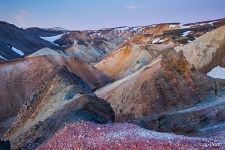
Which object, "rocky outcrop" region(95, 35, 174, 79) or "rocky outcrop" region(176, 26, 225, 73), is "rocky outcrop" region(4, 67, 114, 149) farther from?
"rocky outcrop" region(95, 35, 174, 79)

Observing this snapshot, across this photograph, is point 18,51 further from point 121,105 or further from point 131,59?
point 121,105

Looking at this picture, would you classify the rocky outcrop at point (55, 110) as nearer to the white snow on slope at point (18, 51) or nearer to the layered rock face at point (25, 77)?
the layered rock face at point (25, 77)

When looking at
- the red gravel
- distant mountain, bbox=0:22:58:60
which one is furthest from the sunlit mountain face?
distant mountain, bbox=0:22:58:60

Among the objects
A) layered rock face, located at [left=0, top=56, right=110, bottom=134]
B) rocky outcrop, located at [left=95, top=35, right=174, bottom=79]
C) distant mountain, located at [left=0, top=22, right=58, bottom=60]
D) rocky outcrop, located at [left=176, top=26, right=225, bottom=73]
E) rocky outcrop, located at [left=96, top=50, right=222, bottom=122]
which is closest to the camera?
rocky outcrop, located at [left=96, top=50, right=222, bottom=122]

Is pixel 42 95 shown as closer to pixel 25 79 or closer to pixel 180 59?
pixel 180 59

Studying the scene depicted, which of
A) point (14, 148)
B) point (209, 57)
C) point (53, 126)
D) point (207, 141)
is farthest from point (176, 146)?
point (209, 57)

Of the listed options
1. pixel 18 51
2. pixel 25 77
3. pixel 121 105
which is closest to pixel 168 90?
pixel 121 105
